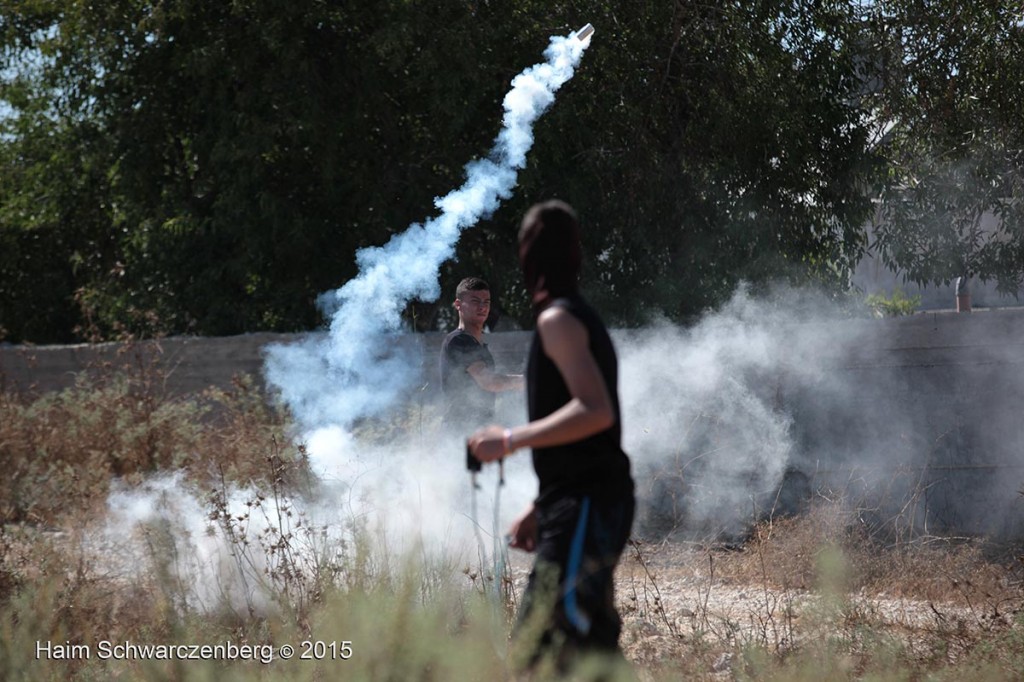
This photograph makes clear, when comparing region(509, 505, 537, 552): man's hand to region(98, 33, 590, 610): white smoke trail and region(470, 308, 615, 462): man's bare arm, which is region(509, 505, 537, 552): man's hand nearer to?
region(470, 308, 615, 462): man's bare arm

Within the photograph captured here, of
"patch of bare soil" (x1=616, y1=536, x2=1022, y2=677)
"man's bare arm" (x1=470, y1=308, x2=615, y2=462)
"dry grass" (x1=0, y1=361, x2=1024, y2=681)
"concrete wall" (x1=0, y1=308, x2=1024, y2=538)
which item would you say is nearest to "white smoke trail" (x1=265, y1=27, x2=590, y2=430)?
"dry grass" (x1=0, y1=361, x2=1024, y2=681)

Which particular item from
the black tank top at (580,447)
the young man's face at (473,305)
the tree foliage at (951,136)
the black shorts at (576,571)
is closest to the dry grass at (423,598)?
the black shorts at (576,571)

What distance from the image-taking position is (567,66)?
36.6 ft

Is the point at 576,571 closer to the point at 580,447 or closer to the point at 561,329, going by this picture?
the point at 580,447

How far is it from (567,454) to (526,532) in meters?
0.36

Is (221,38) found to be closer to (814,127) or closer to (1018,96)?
(814,127)

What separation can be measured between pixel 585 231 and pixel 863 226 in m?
2.93

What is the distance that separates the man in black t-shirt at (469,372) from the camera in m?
6.19

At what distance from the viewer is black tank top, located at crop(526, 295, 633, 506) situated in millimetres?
3510

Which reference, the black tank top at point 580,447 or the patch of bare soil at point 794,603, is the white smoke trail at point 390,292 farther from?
the black tank top at point 580,447

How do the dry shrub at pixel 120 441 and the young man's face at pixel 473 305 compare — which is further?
the dry shrub at pixel 120 441

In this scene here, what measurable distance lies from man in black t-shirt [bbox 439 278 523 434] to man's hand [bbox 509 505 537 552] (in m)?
2.42

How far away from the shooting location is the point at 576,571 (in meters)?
3.48

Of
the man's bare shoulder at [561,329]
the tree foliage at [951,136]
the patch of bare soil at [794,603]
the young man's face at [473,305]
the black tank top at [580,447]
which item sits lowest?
the patch of bare soil at [794,603]
